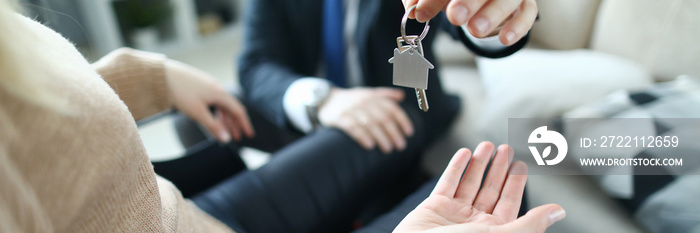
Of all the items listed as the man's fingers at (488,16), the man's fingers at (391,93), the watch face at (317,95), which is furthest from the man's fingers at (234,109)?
the man's fingers at (488,16)

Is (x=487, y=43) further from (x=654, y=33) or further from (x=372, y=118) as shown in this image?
(x=372, y=118)

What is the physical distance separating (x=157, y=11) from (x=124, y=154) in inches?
61.3

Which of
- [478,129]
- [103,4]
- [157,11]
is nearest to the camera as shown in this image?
[478,129]

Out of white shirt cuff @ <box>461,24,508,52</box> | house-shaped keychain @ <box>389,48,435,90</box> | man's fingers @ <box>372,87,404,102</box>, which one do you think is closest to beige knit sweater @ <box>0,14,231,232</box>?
house-shaped keychain @ <box>389,48,435,90</box>

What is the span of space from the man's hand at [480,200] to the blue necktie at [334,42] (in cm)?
40

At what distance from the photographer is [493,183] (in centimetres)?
35

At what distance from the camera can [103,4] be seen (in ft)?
5.01

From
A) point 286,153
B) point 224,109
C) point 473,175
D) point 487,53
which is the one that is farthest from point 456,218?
point 224,109

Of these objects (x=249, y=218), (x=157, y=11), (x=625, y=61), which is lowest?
(x=249, y=218)

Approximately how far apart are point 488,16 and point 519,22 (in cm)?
4

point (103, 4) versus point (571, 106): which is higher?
point (103, 4)

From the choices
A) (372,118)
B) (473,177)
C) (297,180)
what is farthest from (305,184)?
(473,177)

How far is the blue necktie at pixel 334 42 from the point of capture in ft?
2.28

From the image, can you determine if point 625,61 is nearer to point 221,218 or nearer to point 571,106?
point 571,106
